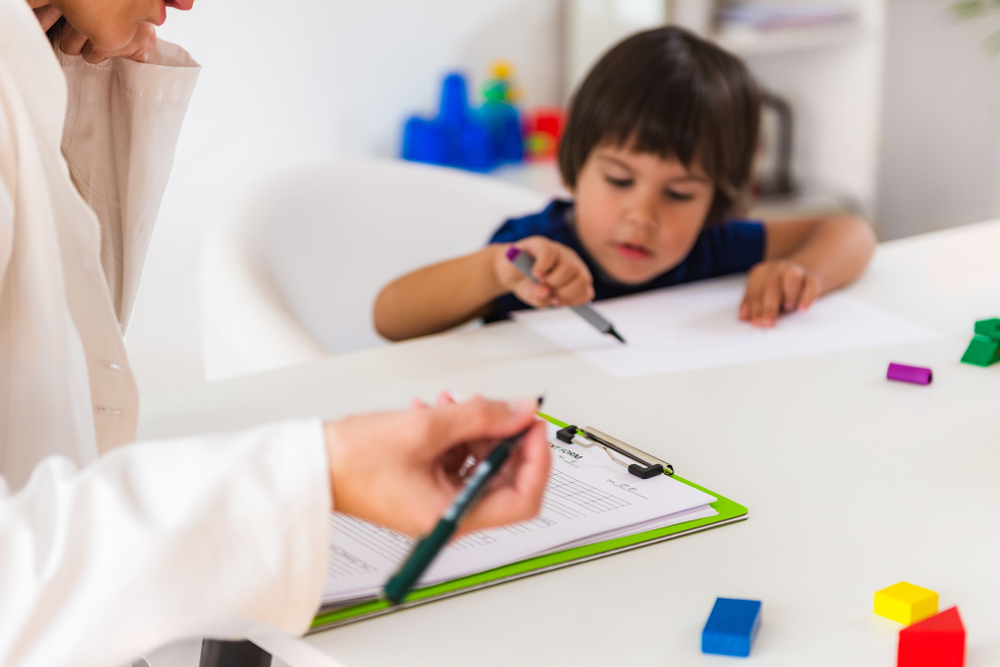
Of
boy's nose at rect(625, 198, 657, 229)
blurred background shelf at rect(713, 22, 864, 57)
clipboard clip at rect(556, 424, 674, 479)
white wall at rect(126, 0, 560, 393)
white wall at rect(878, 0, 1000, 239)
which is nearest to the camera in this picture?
clipboard clip at rect(556, 424, 674, 479)

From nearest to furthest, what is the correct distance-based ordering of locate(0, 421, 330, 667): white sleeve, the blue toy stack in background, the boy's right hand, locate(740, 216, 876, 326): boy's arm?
locate(0, 421, 330, 667): white sleeve
the boy's right hand
locate(740, 216, 876, 326): boy's arm
the blue toy stack in background

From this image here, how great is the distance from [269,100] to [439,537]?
5.34ft

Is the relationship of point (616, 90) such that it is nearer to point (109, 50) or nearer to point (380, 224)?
point (380, 224)

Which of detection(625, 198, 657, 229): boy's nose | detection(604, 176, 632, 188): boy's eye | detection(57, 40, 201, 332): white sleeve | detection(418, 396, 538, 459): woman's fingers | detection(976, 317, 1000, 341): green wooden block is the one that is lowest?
detection(976, 317, 1000, 341): green wooden block

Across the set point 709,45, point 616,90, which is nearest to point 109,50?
point 616,90

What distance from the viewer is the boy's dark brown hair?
1173 millimetres

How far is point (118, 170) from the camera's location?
2.61 ft

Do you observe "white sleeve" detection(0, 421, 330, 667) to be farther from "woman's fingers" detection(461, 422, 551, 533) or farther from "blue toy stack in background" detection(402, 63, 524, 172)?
"blue toy stack in background" detection(402, 63, 524, 172)

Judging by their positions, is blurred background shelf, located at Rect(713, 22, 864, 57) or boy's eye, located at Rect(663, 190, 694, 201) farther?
blurred background shelf, located at Rect(713, 22, 864, 57)

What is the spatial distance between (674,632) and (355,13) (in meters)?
1.71

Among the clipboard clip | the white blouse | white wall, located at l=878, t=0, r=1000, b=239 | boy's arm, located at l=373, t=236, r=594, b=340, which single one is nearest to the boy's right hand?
boy's arm, located at l=373, t=236, r=594, b=340

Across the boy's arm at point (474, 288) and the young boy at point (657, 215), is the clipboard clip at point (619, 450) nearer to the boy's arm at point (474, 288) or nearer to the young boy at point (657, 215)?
the boy's arm at point (474, 288)

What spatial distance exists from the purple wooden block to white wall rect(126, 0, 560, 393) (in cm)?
132

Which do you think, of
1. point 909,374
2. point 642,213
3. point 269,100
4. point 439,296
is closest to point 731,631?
point 909,374
